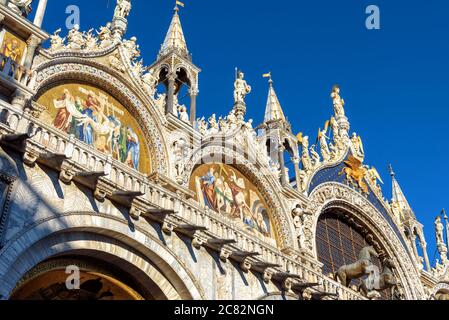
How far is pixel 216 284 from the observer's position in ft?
43.3

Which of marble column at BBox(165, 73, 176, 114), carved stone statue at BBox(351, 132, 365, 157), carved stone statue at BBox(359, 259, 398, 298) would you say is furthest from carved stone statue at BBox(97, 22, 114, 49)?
carved stone statue at BBox(351, 132, 365, 157)

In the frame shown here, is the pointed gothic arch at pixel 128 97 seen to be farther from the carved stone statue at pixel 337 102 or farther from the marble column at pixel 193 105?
the carved stone statue at pixel 337 102

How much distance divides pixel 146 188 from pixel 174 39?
8.36 m

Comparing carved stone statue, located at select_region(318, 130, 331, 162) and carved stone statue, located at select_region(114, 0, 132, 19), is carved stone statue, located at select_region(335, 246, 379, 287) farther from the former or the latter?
carved stone statue, located at select_region(114, 0, 132, 19)

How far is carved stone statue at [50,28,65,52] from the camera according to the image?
47.6 feet

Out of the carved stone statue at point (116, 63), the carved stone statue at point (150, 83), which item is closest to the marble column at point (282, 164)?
the carved stone statue at point (150, 83)

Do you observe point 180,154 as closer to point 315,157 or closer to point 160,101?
point 160,101

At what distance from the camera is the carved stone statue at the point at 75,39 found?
15.1m

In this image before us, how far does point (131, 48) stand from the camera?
1695 cm

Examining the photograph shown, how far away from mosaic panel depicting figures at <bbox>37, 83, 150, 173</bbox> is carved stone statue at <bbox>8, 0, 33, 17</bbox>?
1945mm

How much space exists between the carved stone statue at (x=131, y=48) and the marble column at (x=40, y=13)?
2898mm

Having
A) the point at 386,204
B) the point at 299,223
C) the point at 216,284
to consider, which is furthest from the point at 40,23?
the point at 386,204

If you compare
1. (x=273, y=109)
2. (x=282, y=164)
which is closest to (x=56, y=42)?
(x=282, y=164)
